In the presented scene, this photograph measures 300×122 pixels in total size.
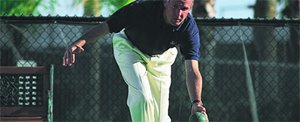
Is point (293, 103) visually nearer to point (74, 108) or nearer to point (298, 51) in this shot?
point (298, 51)

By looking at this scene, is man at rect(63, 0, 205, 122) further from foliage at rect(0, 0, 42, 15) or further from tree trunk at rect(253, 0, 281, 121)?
foliage at rect(0, 0, 42, 15)

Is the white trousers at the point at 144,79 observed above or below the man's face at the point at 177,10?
below

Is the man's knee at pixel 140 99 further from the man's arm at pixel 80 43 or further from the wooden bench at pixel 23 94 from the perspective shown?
the wooden bench at pixel 23 94

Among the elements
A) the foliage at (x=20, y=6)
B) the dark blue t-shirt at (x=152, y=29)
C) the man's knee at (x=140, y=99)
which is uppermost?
the foliage at (x=20, y=6)

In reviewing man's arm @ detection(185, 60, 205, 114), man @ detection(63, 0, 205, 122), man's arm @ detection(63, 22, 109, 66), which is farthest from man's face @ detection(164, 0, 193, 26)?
man's arm @ detection(63, 22, 109, 66)

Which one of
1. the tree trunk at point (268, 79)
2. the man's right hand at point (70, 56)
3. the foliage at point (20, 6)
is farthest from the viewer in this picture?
the foliage at point (20, 6)

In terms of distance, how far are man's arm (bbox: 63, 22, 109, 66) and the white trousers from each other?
368 millimetres

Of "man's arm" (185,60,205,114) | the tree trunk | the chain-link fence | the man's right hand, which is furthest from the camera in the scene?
the tree trunk

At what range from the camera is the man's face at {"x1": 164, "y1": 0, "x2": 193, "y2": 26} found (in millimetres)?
5289

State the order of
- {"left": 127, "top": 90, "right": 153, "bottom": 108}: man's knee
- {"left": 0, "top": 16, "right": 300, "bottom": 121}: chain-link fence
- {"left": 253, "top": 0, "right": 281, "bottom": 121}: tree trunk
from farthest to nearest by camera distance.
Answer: {"left": 253, "top": 0, "right": 281, "bottom": 121}: tree trunk, {"left": 0, "top": 16, "right": 300, "bottom": 121}: chain-link fence, {"left": 127, "top": 90, "right": 153, "bottom": 108}: man's knee

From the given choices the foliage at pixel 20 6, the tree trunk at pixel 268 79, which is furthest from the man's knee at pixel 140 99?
the foliage at pixel 20 6

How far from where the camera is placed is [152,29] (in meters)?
5.60

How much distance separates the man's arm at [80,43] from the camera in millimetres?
5078

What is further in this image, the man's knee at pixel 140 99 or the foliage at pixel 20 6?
the foliage at pixel 20 6
